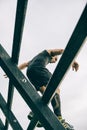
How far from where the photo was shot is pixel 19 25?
2537 mm

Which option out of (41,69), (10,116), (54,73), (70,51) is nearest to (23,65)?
(41,69)

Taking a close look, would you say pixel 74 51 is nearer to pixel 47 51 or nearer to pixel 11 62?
pixel 11 62

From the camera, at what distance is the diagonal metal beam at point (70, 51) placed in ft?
6.42

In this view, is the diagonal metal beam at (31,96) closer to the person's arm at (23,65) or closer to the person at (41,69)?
the person at (41,69)

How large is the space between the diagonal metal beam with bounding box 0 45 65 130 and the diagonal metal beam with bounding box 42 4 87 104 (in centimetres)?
16

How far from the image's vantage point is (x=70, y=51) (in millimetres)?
2170

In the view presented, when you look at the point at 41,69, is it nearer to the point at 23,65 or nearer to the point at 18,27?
the point at 23,65

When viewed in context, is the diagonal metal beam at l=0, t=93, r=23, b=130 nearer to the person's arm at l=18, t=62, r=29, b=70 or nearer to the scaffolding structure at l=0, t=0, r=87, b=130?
the person's arm at l=18, t=62, r=29, b=70

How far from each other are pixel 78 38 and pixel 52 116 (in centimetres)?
99

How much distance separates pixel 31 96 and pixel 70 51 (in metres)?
0.83

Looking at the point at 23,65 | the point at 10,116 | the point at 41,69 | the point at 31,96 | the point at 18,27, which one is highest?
the point at 18,27

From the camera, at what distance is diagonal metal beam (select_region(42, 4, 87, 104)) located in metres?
1.96

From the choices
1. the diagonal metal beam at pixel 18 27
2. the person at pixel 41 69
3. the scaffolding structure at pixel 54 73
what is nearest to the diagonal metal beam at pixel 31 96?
the scaffolding structure at pixel 54 73

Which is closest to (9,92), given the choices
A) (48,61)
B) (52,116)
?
(48,61)
